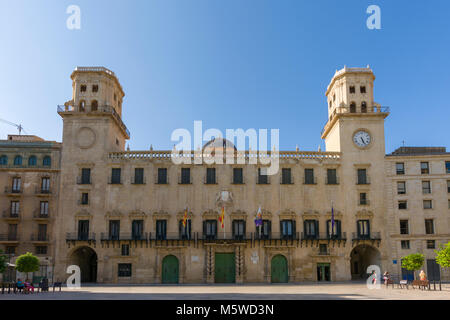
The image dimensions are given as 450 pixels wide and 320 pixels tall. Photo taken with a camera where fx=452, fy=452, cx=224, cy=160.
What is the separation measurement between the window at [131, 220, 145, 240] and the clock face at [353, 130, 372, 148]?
27.6 m

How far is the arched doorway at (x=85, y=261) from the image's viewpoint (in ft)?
176

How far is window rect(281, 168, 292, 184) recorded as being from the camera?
5381 centimetres

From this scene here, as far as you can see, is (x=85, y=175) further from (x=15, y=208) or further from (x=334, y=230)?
(x=334, y=230)

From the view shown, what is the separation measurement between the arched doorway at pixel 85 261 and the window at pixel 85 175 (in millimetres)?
8020

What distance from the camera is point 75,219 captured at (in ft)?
172

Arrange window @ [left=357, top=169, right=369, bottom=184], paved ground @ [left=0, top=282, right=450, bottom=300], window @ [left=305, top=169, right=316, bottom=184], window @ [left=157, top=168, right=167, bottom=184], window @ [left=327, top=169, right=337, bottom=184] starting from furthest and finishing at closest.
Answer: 1. window @ [left=327, top=169, right=337, bottom=184]
2. window @ [left=357, top=169, right=369, bottom=184]
3. window @ [left=305, top=169, right=316, bottom=184]
4. window @ [left=157, top=168, right=167, bottom=184]
5. paved ground @ [left=0, top=282, right=450, bottom=300]

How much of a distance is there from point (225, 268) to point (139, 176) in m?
14.8

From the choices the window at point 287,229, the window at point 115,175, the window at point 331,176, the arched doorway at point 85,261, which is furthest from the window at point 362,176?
the arched doorway at point 85,261

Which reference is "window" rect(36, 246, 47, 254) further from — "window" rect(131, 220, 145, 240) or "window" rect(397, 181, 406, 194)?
"window" rect(397, 181, 406, 194)

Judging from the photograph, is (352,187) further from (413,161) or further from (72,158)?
(72,158)

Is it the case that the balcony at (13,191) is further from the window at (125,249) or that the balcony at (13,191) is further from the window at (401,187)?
the window at (401,187)

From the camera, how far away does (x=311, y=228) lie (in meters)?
52.8

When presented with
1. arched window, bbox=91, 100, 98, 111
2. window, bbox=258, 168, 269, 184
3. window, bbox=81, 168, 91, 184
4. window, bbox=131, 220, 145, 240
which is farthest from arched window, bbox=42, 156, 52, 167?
window, bbox=258, 168, 269, 184

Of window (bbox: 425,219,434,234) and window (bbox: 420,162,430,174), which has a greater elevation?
window (bbox: 420,162,430,174)
